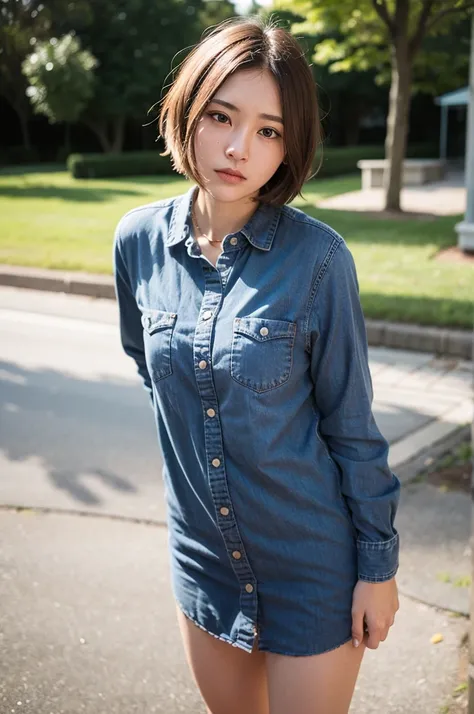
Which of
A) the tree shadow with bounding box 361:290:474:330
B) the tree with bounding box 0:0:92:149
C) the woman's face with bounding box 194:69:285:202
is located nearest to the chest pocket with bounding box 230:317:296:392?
the woman's face with bounding box 194:69:285:202

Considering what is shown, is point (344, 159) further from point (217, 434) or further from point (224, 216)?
point (217, 434)

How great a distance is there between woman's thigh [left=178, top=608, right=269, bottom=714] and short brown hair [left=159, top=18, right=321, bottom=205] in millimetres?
959

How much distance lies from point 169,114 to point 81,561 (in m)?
2.44

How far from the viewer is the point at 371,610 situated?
175 centimetres

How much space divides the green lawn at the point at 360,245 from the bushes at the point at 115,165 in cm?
648

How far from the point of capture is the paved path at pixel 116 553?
2939 mm

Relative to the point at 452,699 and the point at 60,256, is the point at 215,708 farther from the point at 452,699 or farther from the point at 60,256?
the point at 60,256

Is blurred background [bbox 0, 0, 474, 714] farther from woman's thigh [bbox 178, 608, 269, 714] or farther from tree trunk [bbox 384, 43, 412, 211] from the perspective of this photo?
woman's thigh [bbox 178, 608, 269, 714]

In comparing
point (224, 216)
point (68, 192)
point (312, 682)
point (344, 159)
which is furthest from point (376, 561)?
point (344, 159)

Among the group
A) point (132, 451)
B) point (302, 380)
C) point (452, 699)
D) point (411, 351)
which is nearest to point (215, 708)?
point (302, 380)

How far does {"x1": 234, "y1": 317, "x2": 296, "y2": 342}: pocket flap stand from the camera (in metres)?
1.67

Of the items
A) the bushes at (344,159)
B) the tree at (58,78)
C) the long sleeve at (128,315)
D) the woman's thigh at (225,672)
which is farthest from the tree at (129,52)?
the woman's thigh at (225,672)

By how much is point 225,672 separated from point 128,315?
853 mm

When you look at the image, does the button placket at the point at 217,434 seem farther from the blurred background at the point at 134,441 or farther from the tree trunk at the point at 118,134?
the tree trunk at the point at 118,134
